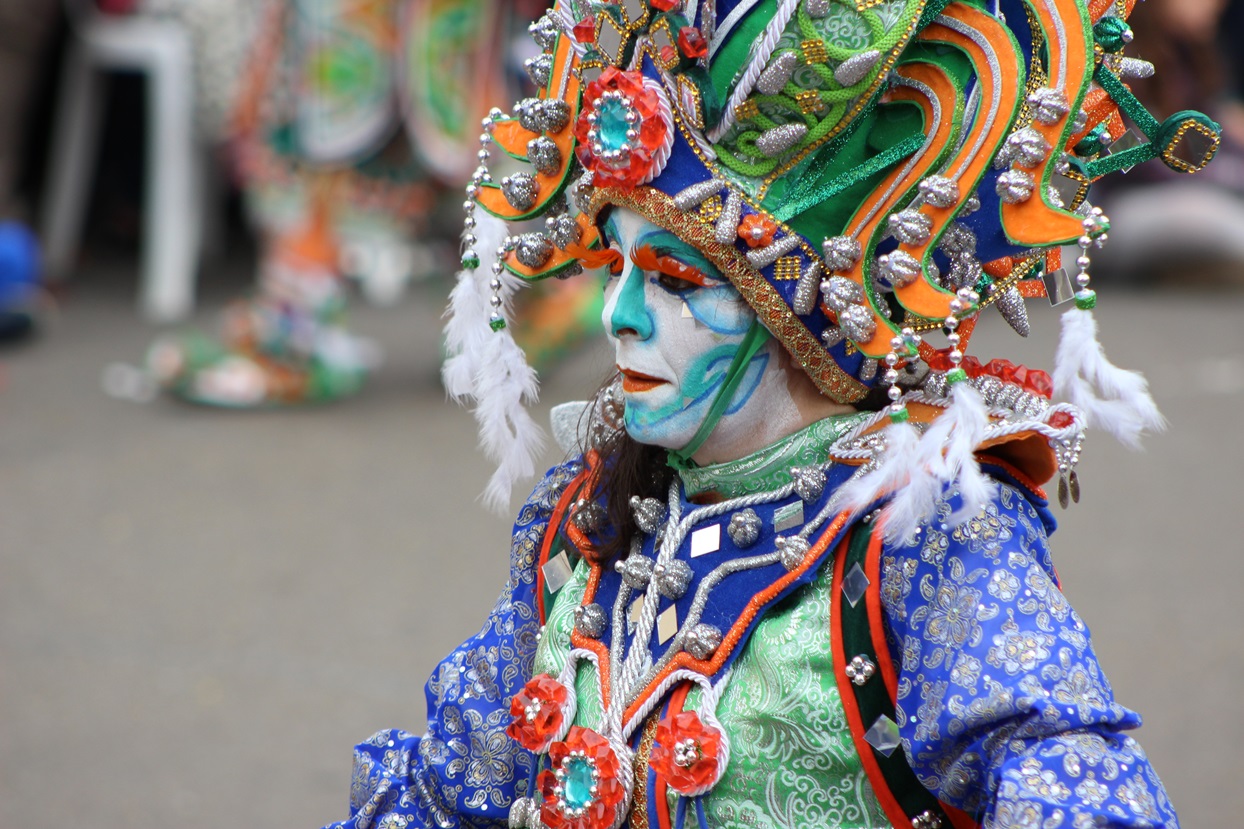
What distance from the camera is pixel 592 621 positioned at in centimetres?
160

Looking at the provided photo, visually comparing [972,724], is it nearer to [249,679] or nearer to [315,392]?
[249,679]

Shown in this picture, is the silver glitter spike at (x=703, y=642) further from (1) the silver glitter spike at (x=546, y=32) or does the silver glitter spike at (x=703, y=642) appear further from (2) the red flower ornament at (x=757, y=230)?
(1) the silver glitter spike at (x=546, y=32)

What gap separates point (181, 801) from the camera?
3.33 meters

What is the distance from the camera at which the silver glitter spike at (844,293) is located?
1409mm

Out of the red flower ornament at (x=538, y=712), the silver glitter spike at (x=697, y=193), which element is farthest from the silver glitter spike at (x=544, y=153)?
the red flower ornament at (x=538, y=712)

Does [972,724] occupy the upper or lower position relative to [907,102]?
lower

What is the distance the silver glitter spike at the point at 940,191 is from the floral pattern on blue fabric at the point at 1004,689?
11.1 inches

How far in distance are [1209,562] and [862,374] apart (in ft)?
11.7

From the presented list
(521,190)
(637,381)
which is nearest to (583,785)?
(637,381)

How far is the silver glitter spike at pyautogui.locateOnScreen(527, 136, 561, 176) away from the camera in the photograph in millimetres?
1600

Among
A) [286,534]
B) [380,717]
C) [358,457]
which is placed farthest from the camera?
[358,457]

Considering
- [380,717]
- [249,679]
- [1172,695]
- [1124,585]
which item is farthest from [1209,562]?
[249,679]

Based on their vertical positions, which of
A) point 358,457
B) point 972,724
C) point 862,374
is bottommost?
point 972,724

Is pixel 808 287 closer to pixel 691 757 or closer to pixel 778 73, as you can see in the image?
pixel 778 73
